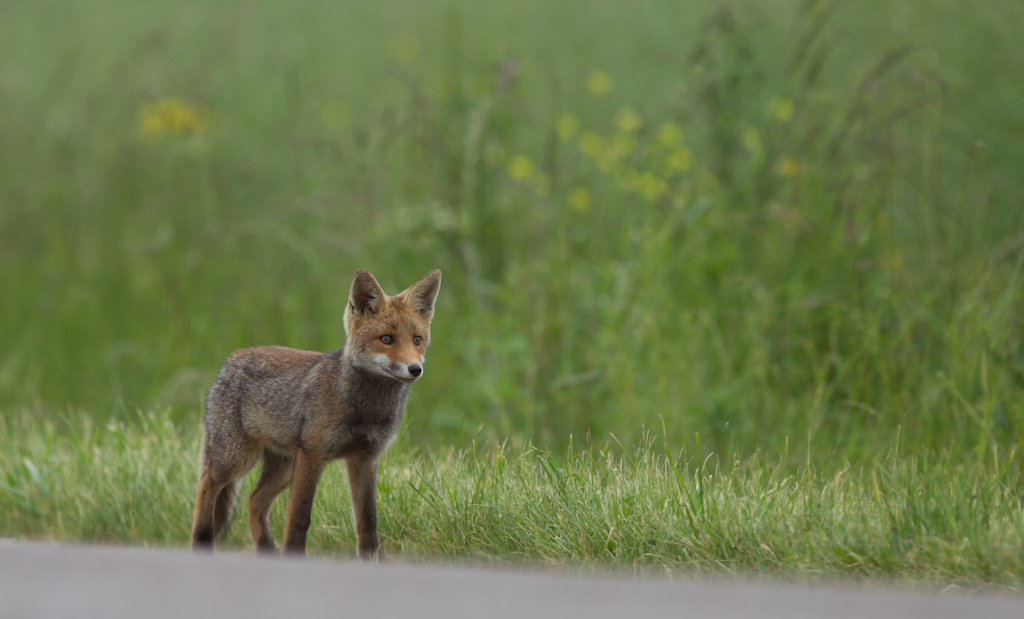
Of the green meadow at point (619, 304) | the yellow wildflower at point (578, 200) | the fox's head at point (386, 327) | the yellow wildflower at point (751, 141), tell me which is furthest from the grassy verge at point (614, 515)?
the yellow wildflower at point (751, 141)

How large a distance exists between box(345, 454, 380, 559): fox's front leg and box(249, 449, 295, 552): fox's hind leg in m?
0.34

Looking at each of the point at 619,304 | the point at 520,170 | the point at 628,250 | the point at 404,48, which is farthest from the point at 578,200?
the point at 404,48

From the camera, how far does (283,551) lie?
10.8 feet

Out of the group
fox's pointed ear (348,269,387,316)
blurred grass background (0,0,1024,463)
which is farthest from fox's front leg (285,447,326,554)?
blurred grass background (0,0,1024,463)

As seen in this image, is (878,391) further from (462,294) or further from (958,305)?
(462,294)

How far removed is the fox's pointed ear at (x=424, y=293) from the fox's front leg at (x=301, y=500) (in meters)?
0.66

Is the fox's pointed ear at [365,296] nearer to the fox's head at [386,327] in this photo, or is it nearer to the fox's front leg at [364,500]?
the fox's head at [386,327]

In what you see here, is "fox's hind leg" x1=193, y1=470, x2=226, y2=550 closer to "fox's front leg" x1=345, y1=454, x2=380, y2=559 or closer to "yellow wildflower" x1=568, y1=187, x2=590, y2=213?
"fox's front leg" x1=345, y1=454, x2=380, y2=559

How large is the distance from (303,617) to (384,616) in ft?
0.53

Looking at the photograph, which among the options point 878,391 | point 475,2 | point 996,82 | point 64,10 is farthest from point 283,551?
point 64,10

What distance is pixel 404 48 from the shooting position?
13.5 metres

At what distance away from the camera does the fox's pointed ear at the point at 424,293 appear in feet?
11.5

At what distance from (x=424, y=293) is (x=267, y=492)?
102 centimetres

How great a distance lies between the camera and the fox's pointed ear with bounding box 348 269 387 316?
11.1 feet
